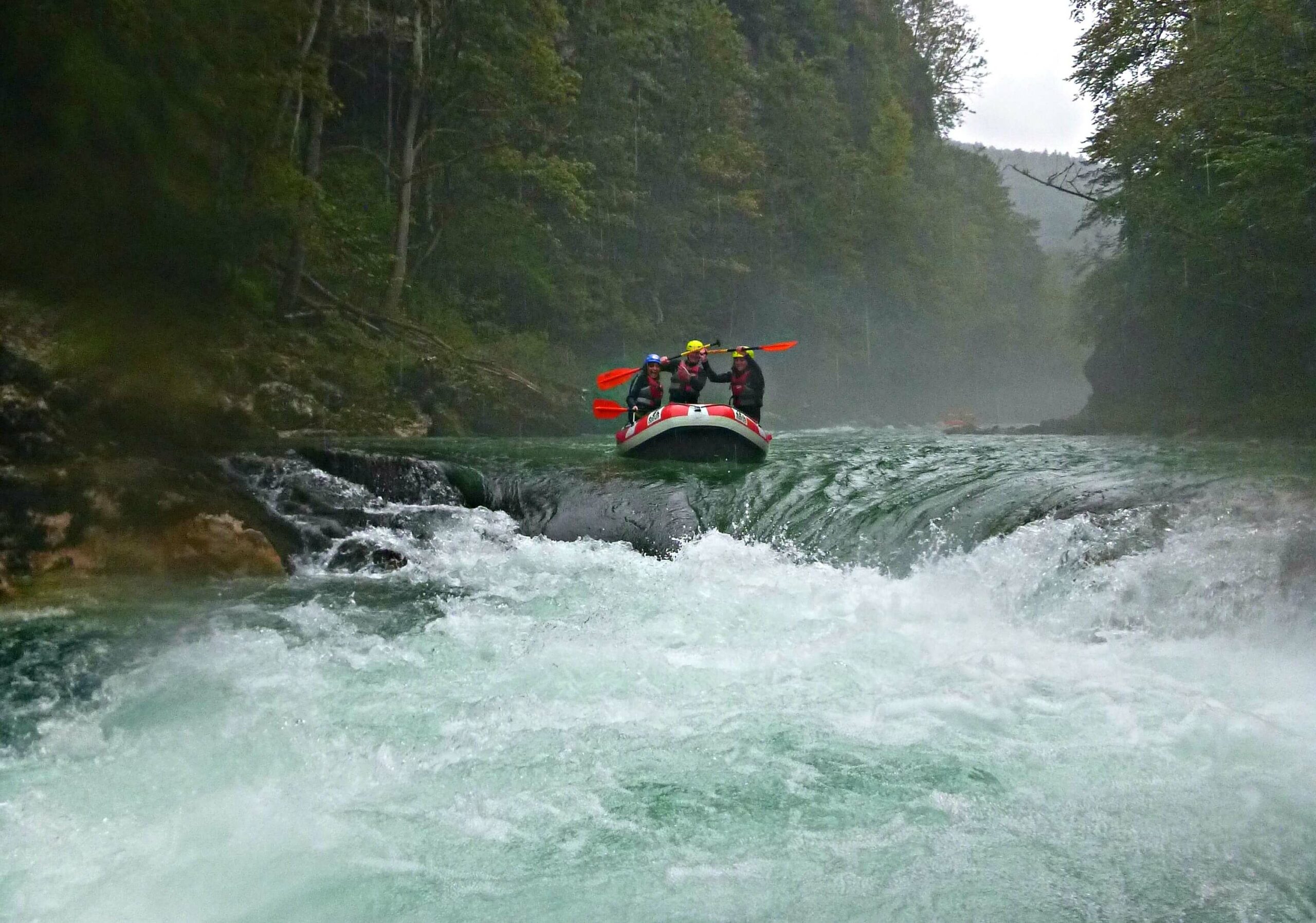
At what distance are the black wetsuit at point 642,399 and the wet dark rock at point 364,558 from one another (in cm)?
512

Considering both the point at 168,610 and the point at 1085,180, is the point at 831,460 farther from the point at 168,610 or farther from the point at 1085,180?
the point at 1085,180

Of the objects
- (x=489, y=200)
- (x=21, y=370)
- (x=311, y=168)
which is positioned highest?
(x=489, y=200)

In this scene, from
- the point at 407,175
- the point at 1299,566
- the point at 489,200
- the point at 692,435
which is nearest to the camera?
the point at 1299,566

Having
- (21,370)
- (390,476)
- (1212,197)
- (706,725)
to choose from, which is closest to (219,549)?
(21,370)

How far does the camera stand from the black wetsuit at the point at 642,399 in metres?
13.2

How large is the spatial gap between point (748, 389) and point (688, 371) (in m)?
0.75

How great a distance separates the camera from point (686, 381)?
13.3 metres

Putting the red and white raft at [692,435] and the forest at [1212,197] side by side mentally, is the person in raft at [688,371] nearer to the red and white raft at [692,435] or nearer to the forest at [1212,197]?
the red and white raft at [692,435]

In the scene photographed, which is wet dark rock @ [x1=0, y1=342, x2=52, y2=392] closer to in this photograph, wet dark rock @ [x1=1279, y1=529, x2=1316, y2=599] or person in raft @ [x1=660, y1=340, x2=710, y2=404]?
person in raft @ [x1=660, y1=340, x2=710, y2=404]

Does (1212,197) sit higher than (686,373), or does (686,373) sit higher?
(1212,197)

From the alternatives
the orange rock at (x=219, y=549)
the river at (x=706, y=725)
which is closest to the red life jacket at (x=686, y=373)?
the river at (x=706, y=725)

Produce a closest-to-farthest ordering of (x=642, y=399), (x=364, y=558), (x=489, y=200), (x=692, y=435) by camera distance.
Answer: (x=364, y=558) < (x=692, y=435) < (x=642, y=399) < (x=489, y=200)

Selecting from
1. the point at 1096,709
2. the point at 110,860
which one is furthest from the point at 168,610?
the point at 1096,709

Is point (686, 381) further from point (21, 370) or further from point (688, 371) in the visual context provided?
point (21, 370)
